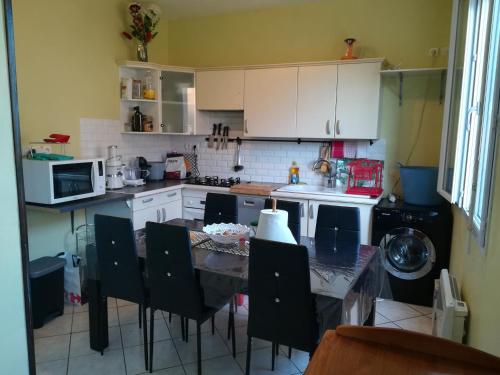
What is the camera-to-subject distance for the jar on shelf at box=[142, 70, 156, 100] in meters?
4.12

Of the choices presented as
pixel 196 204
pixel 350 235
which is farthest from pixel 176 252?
pixel 196 204

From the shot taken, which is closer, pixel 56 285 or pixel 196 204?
pixel 56 285

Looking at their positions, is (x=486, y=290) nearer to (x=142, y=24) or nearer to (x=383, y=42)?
(x=383, y=42)

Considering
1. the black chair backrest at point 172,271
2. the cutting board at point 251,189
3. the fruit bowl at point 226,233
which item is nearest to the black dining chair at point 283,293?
the black chair backrest at point 172,271

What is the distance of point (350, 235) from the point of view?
2643 millimetres

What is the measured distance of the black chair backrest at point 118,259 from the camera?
2256 mm

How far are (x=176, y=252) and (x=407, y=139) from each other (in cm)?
269

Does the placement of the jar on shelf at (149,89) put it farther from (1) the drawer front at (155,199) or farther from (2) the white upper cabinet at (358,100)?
(2) the white upper cabinet at (358,100)

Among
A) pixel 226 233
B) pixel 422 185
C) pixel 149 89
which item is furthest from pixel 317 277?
pixel 149 89

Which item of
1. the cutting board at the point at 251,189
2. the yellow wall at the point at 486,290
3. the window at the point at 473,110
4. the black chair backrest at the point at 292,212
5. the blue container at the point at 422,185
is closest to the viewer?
the yellow wall at the point at 486,290

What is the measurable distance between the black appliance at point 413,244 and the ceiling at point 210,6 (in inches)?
93.4

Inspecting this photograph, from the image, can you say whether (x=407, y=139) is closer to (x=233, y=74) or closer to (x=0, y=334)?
(x=233, y=74)

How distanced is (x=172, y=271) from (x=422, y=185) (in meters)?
2.38

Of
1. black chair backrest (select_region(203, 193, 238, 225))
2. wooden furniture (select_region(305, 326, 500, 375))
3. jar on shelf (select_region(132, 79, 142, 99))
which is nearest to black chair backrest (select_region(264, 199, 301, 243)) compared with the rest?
black chair backrest (select_region(203, 193, 238, 225))
